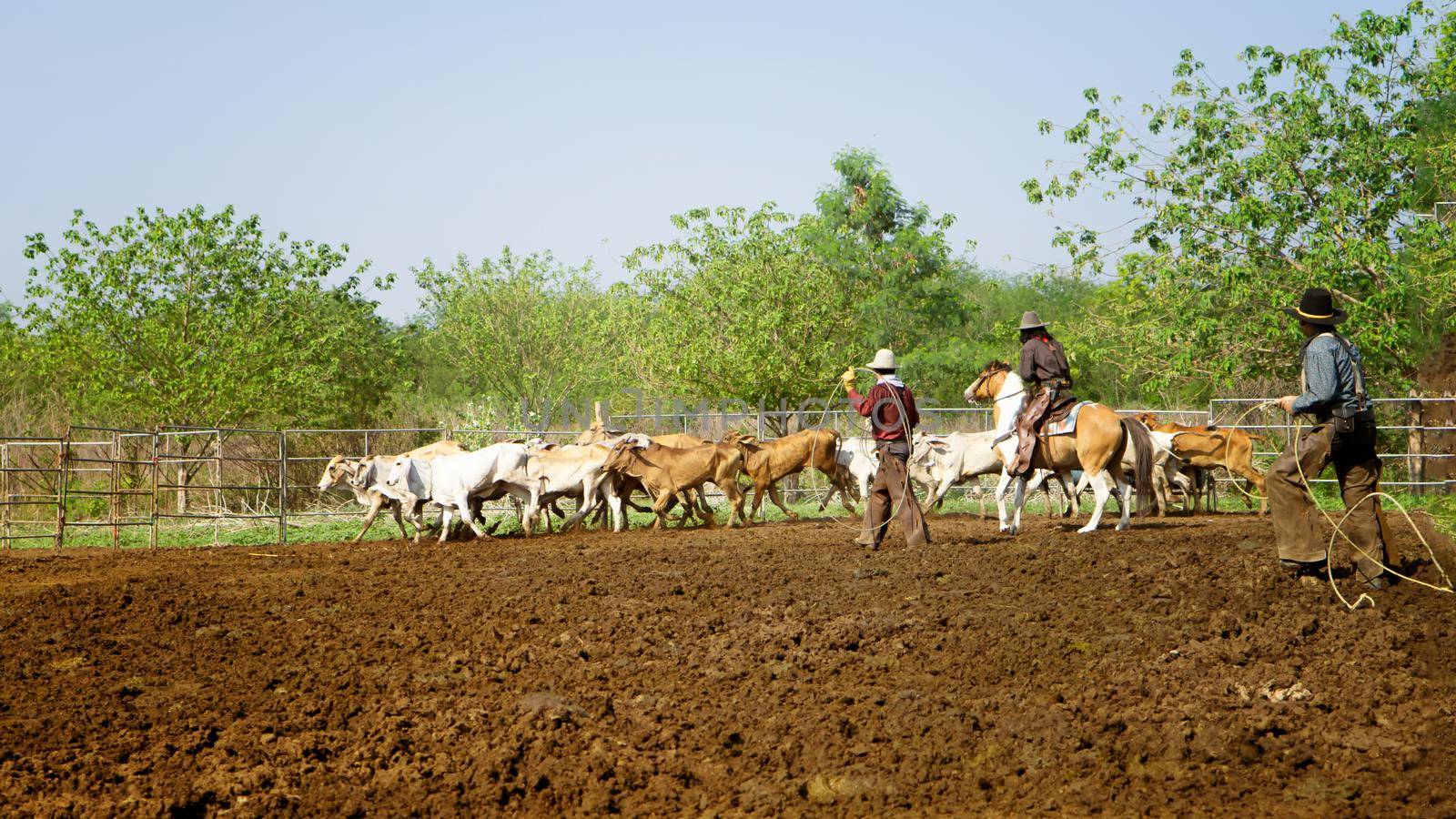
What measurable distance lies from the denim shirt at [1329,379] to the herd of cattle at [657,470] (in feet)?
22.2

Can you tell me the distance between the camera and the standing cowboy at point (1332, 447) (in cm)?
891

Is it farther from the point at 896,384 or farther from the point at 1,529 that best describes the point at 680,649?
the point at 1,529

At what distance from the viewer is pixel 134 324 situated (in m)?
27.4

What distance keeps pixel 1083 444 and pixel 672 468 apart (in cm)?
565

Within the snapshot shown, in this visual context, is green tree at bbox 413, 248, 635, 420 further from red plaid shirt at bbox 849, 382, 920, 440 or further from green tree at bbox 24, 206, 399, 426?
red plaid shirt at bbox 849, 382, 920, 440

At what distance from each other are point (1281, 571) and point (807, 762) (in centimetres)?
567

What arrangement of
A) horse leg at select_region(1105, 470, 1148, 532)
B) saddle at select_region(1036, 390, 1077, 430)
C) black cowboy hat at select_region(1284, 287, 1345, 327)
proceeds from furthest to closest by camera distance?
horse leg at select_region(1105, 470, 1148, 532), saddle at select_region(1036, 390, 1077, 430), black cowboy hat at select_region(1284, 287, 1345, 327)

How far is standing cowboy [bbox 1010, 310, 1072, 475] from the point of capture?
546 inches

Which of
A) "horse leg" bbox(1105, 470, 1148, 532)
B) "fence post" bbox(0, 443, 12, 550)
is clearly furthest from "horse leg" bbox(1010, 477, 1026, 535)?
"fence post" bbox(0, 443, 12, 550)

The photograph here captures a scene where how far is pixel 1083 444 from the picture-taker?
46.7 feet

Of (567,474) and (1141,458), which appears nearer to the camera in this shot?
(1141,458)

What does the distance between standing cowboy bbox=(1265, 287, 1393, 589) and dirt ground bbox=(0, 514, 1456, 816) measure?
45cm

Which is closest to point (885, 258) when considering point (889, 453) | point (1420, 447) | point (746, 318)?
point (746, 318)

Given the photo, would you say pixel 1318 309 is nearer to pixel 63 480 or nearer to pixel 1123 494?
Answer: pixel 1123 494
